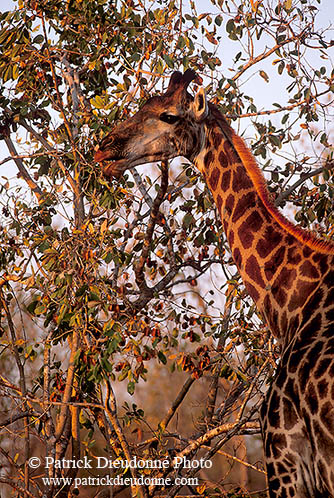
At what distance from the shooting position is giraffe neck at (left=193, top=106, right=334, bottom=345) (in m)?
3.71

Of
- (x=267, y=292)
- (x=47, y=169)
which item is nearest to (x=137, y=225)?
(x=47, y=169)

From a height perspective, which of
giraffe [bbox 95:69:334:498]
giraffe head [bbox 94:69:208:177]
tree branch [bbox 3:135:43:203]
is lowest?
giraffe [bbox 95:69:334:498]

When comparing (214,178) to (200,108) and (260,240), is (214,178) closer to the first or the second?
(200,108)

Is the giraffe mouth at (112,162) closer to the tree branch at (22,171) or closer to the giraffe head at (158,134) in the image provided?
the giraffe head at (158,134)

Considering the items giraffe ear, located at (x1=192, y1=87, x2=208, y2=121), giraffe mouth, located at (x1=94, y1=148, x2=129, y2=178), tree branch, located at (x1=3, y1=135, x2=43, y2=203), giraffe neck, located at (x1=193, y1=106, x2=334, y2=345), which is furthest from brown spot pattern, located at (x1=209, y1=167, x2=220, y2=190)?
tree branch, located at (x1=3, y1=135, x2=43, y2=203)

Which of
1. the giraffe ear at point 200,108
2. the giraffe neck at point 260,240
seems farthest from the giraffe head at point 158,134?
the giraffe neck at point 260,240

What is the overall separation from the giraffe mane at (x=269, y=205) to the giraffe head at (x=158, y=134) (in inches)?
11.6

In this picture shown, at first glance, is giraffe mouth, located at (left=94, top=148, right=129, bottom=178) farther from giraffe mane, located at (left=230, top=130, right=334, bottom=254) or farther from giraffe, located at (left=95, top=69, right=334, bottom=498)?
giraffe mane, located at (left=230, top=130, right=334, bottom=254)

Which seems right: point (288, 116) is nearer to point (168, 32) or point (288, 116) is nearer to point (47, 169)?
point (168, 32)

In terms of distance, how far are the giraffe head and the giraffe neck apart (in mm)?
109

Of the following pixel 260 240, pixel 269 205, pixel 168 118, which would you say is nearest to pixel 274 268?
pixel 260 240

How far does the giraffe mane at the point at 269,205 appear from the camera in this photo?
3.75 meters

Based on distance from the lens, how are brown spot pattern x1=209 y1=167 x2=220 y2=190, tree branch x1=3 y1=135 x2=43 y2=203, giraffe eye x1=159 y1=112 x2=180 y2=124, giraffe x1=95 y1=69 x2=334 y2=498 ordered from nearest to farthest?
giraffe x1=95 y1=69 x2=334 y2=498, brown spot pattern x1=209 y1=167 x2=220 y2=190, giraffe eye x1=159 y1=112 x2=180 y2=124, tree branch x1=3 y1=135 x2=43 y2=203

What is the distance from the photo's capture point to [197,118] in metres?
4.50
